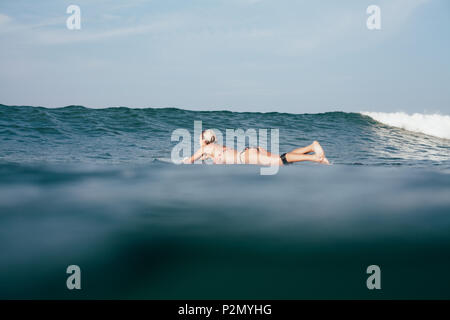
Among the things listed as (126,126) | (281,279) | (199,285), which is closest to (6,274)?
(199,285)

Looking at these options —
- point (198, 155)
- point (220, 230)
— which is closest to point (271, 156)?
point (198, 155)

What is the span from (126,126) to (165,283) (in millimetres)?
13093

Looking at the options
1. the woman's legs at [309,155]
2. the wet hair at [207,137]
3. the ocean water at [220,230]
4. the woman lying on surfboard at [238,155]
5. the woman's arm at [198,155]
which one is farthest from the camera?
the woman's arm at [198,155]

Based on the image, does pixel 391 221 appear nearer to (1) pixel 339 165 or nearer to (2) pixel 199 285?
(2) pixel 199 285

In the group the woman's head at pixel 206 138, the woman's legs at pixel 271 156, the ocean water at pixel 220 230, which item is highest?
the woman's head at pixel 206 138

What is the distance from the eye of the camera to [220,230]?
12.3ft

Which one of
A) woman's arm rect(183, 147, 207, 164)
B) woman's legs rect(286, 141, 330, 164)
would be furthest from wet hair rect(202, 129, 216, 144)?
woman's legs rect(286, 141, 330, 164)

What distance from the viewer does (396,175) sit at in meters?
7.08

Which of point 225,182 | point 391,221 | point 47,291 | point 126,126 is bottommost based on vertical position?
point 47,291

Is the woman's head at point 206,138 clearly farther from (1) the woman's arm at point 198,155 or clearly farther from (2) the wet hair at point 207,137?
(1) the woman's arm at point 198,155

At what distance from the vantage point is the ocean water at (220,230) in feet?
9.27

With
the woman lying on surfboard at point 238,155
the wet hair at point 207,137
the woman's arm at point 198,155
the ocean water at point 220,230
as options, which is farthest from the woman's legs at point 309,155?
the woman's arm at point 198,155

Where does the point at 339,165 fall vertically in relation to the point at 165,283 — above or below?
above

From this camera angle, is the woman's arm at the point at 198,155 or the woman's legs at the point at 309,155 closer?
the woman's legs at the point at 309,155
